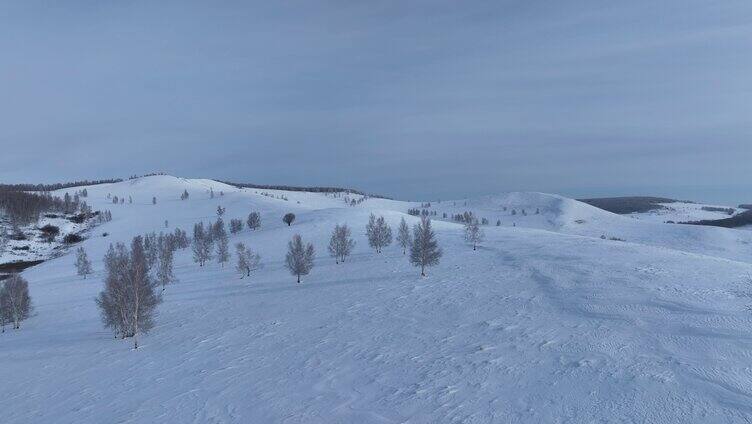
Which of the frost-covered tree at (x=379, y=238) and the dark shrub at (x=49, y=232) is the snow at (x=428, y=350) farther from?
the dark shrub at (x=49, y=232)

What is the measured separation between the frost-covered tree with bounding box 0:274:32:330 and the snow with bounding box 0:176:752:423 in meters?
1.61

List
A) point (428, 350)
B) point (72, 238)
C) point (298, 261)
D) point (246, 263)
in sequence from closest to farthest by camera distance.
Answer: point (428, 350) < point (298, 261) < point (246, 263) < point (72, 238)

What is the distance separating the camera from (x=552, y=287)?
46531 millimetres

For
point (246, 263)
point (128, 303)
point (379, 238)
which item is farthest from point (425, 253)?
point (128, 303)

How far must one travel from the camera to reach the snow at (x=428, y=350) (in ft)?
76.4

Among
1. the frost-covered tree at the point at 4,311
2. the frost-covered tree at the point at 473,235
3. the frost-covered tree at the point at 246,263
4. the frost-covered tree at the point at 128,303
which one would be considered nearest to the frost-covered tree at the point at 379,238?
the frost-covered tree at the point at 473,235

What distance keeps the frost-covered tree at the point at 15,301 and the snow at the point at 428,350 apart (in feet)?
Answer: 5.29

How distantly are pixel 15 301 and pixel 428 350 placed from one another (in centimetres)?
5521

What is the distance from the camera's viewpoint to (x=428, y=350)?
3244 cm

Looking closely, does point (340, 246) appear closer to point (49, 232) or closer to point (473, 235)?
point (473, 235)

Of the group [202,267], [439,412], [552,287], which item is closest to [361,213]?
[202,267]

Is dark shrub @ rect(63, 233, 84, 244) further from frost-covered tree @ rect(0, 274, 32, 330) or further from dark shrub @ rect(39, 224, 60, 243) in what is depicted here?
frost-covered tree @ rect(0, 274, 32, 330)

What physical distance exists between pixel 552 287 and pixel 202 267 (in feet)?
223

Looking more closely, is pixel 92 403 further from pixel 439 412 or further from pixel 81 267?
pixel 81 267
